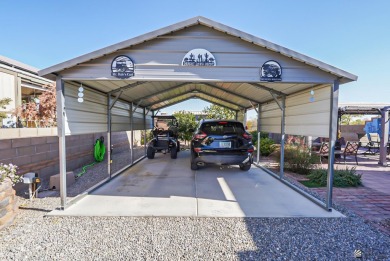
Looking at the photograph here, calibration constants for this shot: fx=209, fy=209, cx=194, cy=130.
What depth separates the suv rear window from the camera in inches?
231

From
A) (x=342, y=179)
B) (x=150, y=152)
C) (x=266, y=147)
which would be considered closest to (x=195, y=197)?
(x=342, y=179)

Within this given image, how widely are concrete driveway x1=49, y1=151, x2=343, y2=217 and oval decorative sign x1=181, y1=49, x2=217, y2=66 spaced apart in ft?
8.51

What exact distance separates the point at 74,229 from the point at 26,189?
250cm

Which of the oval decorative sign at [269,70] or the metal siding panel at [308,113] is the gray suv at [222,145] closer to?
the metal siding panel at [308,113]

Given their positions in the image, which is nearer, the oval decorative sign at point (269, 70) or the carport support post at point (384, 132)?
the oval decorative sign at point (269, 70)

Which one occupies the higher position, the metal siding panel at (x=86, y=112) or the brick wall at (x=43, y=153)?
the metal siding panel at (x=86, y=112)

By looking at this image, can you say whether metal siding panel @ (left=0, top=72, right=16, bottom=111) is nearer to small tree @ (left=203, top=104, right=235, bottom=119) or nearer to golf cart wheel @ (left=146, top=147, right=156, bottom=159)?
golf cart wheel @ (left=146, top=147, right=156, bottom=159)

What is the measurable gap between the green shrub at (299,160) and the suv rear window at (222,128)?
2287mm

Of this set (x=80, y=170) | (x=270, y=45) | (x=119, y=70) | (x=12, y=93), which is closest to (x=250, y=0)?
(x=270, y=45)

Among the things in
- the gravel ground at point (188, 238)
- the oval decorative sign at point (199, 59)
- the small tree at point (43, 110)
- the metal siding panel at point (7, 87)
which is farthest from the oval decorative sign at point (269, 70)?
the metal siding panel at point (7, 87)

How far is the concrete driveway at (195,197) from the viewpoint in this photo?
3.62 metres

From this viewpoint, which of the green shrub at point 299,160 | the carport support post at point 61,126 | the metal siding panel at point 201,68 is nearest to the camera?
the carport support post at point 61,126

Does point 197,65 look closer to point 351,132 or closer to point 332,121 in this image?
point 332,121

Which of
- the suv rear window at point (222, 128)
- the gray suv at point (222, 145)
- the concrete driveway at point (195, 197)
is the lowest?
the concrete driveway at point (195, 197)
